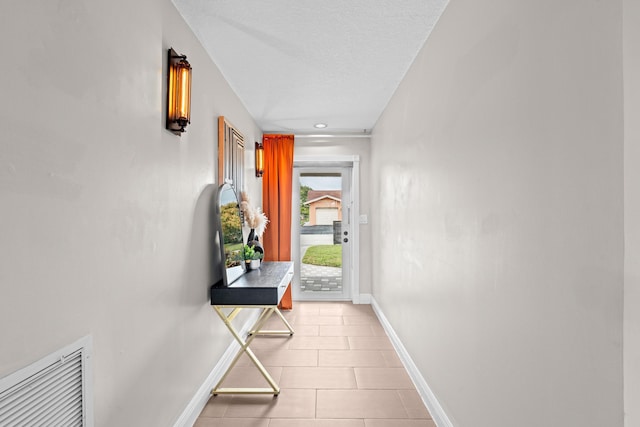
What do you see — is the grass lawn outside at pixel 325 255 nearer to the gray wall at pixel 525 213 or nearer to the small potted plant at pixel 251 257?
the small potted plant at pixel 251 257

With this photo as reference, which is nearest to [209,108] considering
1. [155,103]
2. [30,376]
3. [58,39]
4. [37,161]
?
[155,103]

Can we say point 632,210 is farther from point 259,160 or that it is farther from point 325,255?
point 325,255

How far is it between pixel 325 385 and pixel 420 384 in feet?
2.31

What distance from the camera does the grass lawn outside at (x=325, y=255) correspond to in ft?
17.4

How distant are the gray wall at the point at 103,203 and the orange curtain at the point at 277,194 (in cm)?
255

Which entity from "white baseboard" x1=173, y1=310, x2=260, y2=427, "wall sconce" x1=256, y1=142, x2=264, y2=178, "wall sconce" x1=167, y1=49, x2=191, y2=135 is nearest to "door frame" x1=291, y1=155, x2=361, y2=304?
"wall sconce" x1=256, y1=142, x2=264, y2=178

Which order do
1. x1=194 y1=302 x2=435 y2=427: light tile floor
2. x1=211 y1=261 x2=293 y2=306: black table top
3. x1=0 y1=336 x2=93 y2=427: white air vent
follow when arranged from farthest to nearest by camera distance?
x1=211 y1=261 x2=293 y2=306: black table top, x1=194 y1=302 x2=435 y2=427: light tile floor, x1=0 y1=336 x2=93 y2=427: white air vent

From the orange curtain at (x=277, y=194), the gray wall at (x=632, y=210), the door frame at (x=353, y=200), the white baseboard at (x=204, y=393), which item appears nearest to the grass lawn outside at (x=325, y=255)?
the door frame at (x=353, y=200)

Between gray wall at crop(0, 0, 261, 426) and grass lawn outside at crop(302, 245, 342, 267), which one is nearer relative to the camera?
gray wall at crop(0, 0, 261, 426)

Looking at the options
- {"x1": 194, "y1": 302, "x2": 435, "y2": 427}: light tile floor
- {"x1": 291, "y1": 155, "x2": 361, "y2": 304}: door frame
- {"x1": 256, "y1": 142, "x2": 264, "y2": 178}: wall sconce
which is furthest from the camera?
{"x1": 291, "y1": 155, "x2": 361, "y2": 304}: door frame

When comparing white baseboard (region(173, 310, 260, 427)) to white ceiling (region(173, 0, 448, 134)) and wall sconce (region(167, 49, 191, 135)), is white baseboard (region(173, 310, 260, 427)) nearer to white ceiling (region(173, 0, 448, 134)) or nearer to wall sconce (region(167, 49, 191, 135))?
wall sconce (region(167, 49, 191, 135))

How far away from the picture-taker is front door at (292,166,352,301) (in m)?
5.25

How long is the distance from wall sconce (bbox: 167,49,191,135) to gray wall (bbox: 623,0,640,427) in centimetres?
181

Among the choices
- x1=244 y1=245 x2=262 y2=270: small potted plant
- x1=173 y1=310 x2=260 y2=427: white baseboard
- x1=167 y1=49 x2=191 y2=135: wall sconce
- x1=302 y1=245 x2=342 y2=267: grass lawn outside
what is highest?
x1=167 y1=49 x2=191 y2=135: wall sconce
